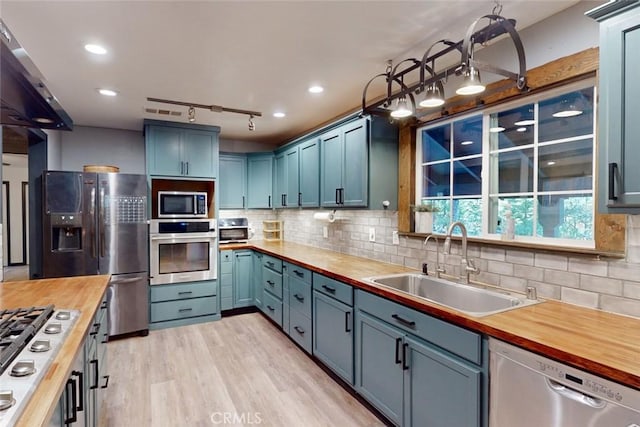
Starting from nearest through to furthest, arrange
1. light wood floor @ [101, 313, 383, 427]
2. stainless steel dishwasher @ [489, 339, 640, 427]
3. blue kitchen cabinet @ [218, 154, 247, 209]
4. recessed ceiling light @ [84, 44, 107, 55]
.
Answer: stainless steel dishwasher @ [489, 339, 640, 427]
recessed ceiling light @ [84, 44, 107, 55]
light wood floor @ [101, 313, 383, 427]
blue kitchen cabinet @ [218, 154, 247, 209]

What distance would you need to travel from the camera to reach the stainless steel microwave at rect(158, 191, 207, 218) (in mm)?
3898

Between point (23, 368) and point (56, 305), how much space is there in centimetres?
90

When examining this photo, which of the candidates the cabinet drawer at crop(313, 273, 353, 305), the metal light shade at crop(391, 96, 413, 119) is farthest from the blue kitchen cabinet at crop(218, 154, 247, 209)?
the metal light shade at crop(391, 96, 413, 119)

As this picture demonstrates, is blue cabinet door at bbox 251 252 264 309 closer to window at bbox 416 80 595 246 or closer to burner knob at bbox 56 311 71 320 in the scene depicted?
window at bbox 416 80 595 246

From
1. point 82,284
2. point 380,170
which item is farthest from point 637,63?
point 82,284

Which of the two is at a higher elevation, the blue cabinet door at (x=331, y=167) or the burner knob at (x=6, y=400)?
the blue cabinet door at (x=331, y=167)

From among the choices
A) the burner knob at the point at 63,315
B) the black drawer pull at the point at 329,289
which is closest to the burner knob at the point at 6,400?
the burner knob at the point at 63,315

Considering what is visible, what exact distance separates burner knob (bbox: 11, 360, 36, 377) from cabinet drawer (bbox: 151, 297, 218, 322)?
10.1 ft

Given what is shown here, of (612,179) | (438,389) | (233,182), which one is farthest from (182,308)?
(612,179)

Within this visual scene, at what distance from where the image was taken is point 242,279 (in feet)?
14.5

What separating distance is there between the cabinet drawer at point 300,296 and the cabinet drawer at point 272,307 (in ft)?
1.22

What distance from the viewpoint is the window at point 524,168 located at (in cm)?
181

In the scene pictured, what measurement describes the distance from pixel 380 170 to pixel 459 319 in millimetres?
1571

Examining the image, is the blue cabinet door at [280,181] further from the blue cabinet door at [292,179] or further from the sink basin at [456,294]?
the sink basin at [456,294]
